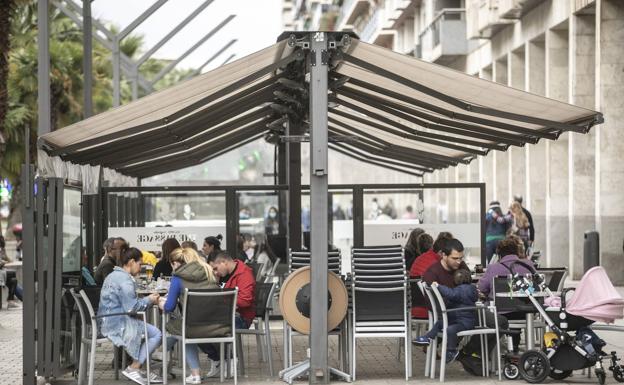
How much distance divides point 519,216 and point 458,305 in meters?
11.3

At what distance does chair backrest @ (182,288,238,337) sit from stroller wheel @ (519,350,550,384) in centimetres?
269

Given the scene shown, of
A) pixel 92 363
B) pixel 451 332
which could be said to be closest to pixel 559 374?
pixel 451 332

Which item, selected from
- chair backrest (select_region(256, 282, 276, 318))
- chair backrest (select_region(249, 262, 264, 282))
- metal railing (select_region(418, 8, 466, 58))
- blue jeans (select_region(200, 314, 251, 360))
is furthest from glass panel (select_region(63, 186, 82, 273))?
metal railing (select_region(418, 8, 466, 58))

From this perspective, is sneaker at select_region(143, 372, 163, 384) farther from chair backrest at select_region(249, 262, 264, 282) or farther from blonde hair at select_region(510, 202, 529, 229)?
blonde hair at select_region(510, 202, 529, 229)

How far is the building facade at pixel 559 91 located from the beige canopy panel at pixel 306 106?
326 inches

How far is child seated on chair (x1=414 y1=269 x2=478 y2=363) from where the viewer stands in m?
12.8

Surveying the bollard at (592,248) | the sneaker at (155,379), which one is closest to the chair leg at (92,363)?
the sneaker at (155,379)

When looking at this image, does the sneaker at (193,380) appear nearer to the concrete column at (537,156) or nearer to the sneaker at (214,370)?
the sneaker at (214,370)

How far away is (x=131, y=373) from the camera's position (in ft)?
41.7

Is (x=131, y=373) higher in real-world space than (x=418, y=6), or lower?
lower

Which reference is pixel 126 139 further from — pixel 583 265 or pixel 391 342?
pixel 583 265

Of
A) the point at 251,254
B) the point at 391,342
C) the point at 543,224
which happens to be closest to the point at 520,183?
the point at 543,224

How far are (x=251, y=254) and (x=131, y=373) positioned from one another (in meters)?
13.3

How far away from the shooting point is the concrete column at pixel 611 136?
26469mm
